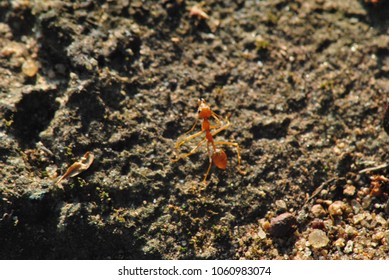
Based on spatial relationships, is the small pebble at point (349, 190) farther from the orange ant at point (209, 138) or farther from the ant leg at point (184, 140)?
the ant leg at point (184, 140)

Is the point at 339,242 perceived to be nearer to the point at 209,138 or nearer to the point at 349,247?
the point at 349,247

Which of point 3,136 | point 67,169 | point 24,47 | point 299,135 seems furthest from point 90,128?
point 299,135

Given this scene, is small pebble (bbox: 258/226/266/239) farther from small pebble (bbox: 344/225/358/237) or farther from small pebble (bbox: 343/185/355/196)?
small pebble (bbox: 343/185/355/196)

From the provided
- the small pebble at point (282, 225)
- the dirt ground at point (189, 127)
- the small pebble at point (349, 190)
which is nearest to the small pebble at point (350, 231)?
the dirt ground at point (189, 127)

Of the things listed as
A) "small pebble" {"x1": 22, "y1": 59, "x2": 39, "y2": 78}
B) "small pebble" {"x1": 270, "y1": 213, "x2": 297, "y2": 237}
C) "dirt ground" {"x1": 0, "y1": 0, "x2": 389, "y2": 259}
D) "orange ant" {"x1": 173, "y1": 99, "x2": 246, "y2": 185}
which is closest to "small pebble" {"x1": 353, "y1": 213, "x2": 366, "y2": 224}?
"dirt ground" {"x1": 0, "y1": 0, "x2": 389, "y2": 259}

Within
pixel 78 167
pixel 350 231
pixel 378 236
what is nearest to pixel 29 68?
pixel 78 167

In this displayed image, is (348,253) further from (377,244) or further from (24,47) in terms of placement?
(24,47)
